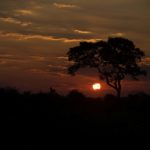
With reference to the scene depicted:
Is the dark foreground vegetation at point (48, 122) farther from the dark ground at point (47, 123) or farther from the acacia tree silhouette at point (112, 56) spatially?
the acacia tree silhouette at point (112, 56)

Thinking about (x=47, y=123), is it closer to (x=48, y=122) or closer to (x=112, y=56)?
(x=48, y=122)

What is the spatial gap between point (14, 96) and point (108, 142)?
8.42 metres

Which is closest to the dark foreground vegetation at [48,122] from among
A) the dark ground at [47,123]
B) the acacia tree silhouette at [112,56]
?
the dark ground at [47,123]

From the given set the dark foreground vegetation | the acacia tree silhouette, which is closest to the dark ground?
the dark foreground vegetation

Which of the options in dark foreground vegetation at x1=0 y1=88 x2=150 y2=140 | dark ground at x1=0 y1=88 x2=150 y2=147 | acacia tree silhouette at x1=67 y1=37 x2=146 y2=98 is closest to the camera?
dark ground at x1=0 y1=88 x2=150 y2=147

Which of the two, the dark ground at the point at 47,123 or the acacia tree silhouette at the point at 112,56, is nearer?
the dark ground at the point at 47,123

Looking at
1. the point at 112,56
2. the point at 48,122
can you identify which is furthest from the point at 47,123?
the point at 112,56

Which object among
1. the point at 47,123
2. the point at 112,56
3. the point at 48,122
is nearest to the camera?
the point at 47,123

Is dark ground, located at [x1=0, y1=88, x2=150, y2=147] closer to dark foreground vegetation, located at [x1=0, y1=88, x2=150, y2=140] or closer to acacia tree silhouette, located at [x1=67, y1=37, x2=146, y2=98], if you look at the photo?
dark foreground vegetation, located at [x1=0, y1=88, x2=150, y2=140]

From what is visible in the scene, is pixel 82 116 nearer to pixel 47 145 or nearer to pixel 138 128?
pixel 138 128

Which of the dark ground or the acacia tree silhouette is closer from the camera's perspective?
the dark ground

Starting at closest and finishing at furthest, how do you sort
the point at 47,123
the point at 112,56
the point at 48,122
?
the point at 47,123
the point at 48,122
the point at 112,56

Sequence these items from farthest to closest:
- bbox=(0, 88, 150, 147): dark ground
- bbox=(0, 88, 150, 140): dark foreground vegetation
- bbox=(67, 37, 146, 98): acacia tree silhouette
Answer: bbox=(67, 37, 146, 98): acacia tree silhouette < bbox=(0, 88, 150, 140): dark foreground vegetation < bbox=(0, 88, 150, 147): dark ground

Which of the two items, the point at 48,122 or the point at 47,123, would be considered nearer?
the point at 47,123
